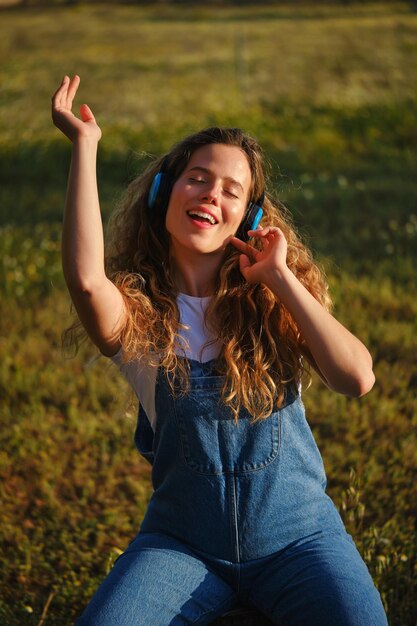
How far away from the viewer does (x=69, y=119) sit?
2188 mm

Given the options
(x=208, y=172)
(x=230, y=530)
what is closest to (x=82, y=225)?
(x=208, y=172)

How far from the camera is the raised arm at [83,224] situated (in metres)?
2.14

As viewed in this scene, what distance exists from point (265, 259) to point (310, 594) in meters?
0.92

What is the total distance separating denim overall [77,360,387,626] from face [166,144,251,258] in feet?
1.24

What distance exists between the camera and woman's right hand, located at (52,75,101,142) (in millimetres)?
2178

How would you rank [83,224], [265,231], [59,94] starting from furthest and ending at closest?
[265,231]
[59,94]
[83,224]

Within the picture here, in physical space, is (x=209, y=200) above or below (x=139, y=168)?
above

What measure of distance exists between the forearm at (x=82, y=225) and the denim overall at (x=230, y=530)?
42 cm

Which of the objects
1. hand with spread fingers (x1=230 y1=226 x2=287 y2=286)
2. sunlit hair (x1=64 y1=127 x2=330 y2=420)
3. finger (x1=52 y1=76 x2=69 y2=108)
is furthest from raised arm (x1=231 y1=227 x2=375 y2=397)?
finger (x1=52 y1=76 x2=69 y2=108)

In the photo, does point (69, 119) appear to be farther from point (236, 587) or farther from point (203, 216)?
point (236, 587)

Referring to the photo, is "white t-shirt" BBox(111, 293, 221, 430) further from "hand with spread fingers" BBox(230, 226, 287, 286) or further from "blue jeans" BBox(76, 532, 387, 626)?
"blue jeans" BBox(76, 532, 387, 626)

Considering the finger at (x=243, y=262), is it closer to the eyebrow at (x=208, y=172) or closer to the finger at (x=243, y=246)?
the finger at (x=243, y=246)

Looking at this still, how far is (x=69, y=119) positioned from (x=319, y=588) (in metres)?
1.40

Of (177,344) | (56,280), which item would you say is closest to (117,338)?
(177,344)
